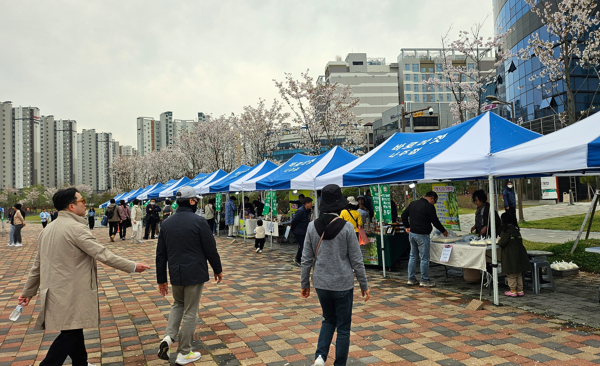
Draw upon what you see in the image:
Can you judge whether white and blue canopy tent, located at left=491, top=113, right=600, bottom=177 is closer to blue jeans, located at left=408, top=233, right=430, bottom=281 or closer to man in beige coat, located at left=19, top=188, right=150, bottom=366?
blue jeans, located at left=408, top=233, right=430, bottom=281

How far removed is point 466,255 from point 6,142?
12566cm

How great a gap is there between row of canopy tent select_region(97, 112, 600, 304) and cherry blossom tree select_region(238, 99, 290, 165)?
70.4 ft

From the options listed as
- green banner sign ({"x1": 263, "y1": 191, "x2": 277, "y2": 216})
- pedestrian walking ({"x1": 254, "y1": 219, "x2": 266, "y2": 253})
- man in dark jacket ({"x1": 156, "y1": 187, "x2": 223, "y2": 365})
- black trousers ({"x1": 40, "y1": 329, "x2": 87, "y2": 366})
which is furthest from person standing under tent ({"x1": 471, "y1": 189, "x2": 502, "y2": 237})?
green banner sign ({"x1": 263, "y1": 191, "x2": 277, "y2": 216})

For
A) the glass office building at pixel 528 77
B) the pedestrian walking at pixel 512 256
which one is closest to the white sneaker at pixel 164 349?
the pedestrian walking at pixel 512 256

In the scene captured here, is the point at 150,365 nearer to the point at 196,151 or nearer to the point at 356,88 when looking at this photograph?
the point at 196,151

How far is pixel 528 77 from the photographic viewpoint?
3859 centimetres

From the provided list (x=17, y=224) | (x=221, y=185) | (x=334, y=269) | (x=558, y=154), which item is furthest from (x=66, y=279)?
(x=17, y=224)

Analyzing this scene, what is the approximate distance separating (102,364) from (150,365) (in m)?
0.52

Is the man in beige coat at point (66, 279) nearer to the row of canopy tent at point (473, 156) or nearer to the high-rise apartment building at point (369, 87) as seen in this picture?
the row of canopy tent at point (473, 156)

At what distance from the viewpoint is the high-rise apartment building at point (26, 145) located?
107062mm

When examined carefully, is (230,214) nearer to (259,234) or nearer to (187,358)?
(259,234)

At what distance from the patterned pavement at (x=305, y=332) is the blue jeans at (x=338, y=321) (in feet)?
2.31

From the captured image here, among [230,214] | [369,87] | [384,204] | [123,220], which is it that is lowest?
[123,220]

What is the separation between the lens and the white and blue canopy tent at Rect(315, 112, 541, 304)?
644 centimetres
